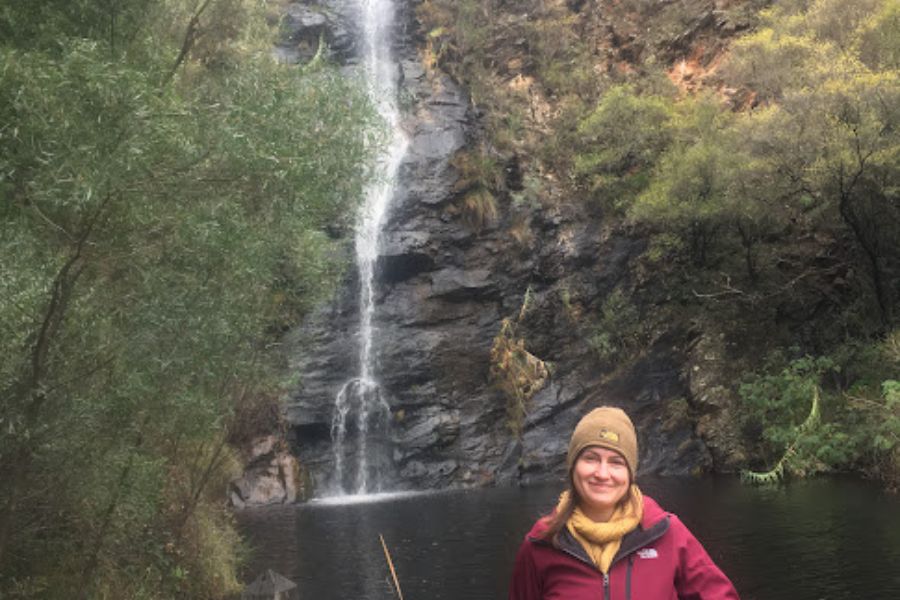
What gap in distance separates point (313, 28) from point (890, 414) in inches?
1175

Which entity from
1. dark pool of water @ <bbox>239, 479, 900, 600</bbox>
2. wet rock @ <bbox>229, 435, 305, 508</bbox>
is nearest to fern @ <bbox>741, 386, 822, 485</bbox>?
dark pool of water @ <bbox>239, 479, 900, 600</bbox>

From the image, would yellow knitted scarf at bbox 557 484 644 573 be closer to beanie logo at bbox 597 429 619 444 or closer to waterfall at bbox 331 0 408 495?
beanie logo at bbox 597 429 619 444

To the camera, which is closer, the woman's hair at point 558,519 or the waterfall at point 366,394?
the woman's hair at point 558,519

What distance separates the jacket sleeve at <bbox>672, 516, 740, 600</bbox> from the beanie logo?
0.36 m

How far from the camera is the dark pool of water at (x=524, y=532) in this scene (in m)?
12.3

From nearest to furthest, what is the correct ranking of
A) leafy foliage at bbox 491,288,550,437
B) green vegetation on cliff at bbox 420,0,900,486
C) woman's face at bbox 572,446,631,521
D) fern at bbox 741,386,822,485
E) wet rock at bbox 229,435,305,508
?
woman's face at bbox 572,446,631,521 → fern at bbox 741,386,822,485 → green vegetation on cliff at bbox 420,0,900,486 → wet rock at bbox 229,435,305,508 → leafy foliage at bbox 491,288,550,437

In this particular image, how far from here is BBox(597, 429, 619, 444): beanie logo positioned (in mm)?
3109

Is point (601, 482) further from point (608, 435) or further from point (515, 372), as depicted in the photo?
point (515, 372)

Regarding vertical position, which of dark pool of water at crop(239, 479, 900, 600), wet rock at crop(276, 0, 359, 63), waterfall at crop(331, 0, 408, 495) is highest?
wet rock at crop(276, 0, 359, 63)

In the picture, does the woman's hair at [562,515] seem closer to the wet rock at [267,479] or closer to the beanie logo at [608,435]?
the beanie logo at [608,435]

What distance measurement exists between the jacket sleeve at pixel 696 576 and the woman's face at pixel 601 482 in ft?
0.76

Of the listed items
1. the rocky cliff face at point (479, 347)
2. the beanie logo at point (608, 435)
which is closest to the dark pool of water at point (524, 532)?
the rocky cliff face at point (479, 347)

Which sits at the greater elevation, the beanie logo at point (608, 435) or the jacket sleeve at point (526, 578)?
the beanie logo at point (608, 435)

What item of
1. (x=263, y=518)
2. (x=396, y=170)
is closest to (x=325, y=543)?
(x=263, y=518)
